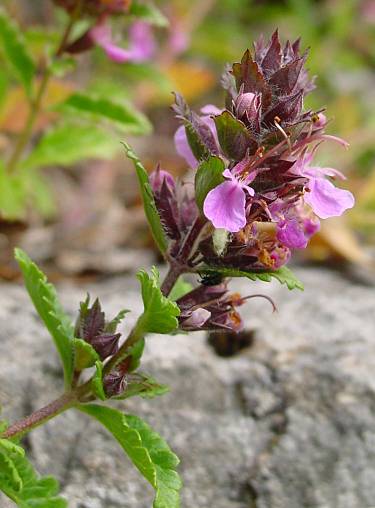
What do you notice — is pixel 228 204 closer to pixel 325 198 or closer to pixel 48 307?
pixel 325 198

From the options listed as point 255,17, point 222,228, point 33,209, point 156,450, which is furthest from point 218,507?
point 255,17

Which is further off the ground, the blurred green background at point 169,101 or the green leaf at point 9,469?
the blurred green background at point 169,101

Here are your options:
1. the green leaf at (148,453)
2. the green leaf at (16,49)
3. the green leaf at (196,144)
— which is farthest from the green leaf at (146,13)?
the green leaf at (148,453)

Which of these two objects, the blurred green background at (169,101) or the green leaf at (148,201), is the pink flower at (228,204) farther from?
the blurred green background at (169,101)

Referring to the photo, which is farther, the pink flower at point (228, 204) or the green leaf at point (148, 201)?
the green leaf at point (148, 201)

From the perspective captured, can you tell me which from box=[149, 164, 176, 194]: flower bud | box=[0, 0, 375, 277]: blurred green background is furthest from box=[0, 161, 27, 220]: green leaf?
box=[149, 164, 176, 194]: flower bud

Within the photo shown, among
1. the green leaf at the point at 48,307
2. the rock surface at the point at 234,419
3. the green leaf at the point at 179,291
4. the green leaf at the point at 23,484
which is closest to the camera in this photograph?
the green leaf at the point at 23,484

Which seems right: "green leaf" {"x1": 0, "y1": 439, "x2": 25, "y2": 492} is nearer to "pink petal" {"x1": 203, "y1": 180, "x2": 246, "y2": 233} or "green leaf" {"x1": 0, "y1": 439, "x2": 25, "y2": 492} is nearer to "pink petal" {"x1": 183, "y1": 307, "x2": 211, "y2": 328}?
"pink petal" {"x1": 183, "y1": 307, "x2": 211, "y2": 328}
